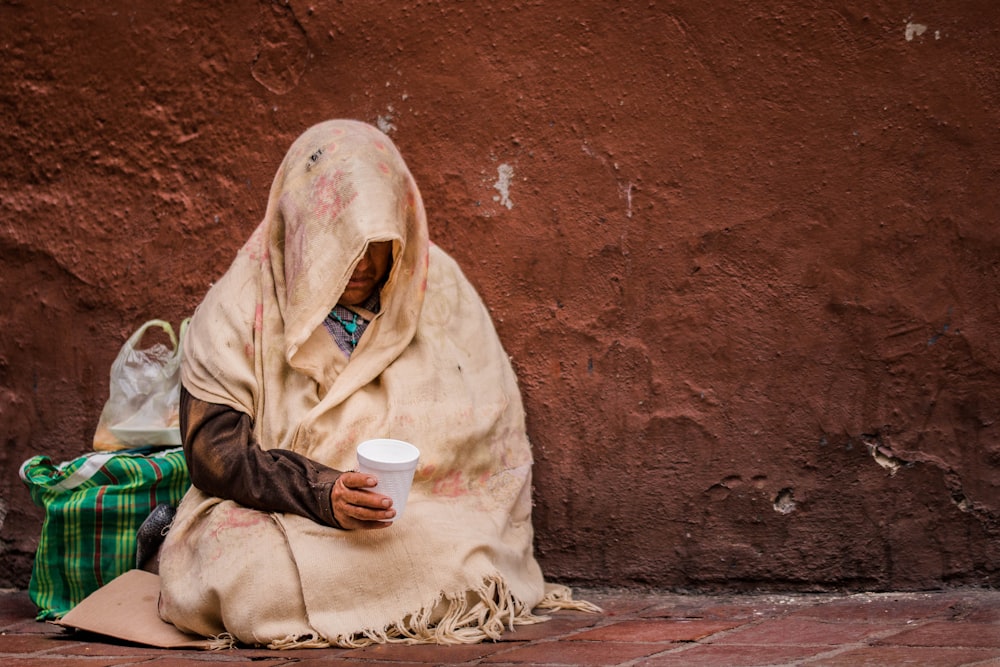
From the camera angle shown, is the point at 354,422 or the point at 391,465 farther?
the point at 354,422

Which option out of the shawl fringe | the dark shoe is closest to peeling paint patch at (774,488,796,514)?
the shawl fringe

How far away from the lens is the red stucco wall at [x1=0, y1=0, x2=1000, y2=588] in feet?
12.2

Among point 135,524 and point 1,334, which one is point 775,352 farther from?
point 1,334

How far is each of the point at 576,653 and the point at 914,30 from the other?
213cm

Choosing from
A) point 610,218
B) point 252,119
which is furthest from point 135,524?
point 610,218

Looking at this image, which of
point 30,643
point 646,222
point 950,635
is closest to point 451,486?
point 646,222

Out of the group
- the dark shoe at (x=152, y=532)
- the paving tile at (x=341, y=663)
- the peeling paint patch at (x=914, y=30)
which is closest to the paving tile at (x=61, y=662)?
the paving tile at (x=341, y=663)

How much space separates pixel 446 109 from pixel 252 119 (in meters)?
0.71

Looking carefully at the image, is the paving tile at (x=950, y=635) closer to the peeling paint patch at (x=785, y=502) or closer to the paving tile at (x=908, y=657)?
the paving tile at (x=908, y=657)

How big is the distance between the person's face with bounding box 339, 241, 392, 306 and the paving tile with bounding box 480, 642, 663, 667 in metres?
1.18

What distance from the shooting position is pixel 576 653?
9.62 feet

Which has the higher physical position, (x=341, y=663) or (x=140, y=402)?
(x=140, y=402)

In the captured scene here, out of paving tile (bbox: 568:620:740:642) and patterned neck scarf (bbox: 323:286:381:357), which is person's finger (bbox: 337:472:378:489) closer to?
patterned neck scarf (bbox: 323:286:381:357)

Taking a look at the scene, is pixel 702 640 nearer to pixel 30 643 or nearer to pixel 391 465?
pixel 391 465
